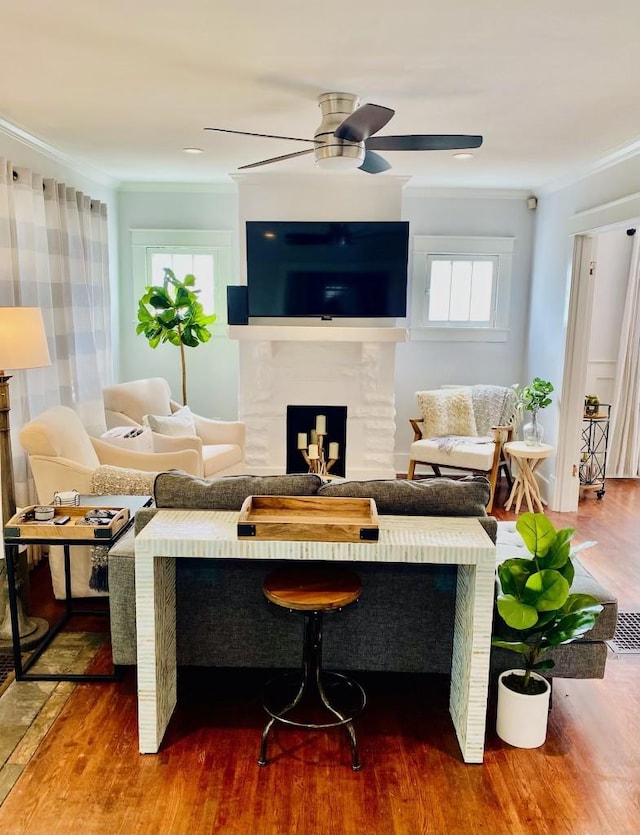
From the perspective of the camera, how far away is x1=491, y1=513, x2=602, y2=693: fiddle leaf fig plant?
7.26 feet

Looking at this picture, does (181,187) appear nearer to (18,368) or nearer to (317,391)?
(317,391)

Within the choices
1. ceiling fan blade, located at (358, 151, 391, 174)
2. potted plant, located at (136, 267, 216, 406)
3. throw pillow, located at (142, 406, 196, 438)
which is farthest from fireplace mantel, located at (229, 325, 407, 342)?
ceiling fan blade, located at (358, 151, 391, 174)

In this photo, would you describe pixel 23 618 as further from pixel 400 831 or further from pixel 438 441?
pixel 438 441

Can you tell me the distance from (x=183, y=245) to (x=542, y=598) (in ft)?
15.3

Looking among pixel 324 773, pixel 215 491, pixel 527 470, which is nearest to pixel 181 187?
pixel 527 470

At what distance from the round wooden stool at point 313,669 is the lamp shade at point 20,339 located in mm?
1489

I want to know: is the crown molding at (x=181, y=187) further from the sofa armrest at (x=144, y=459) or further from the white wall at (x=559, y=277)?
the sofa armrest at (x=144, y=459)

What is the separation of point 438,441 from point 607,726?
3.02 m

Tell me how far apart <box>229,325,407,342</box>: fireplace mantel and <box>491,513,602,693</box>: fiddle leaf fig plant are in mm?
3002

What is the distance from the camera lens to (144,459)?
3.85 m

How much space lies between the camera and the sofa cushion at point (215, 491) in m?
2.46

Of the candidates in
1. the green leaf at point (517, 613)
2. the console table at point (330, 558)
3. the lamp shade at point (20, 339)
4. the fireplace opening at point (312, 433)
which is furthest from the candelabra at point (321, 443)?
the green leaf at point (517, 613)

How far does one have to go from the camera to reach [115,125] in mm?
3738

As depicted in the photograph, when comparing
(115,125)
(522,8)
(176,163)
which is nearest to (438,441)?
(176,163)
